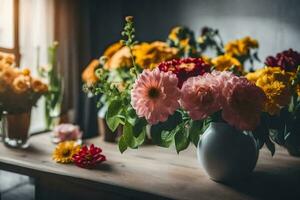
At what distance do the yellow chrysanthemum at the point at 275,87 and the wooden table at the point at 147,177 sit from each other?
0.22 meters

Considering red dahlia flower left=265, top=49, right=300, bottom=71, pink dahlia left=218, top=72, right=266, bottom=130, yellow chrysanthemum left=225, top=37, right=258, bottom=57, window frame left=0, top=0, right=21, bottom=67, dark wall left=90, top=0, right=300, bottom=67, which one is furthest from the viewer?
dark wall left=90, top=0, right=300, bottom=67

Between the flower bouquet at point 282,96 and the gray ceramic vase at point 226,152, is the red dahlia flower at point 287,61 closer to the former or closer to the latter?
the flower bouquet at point 282,96

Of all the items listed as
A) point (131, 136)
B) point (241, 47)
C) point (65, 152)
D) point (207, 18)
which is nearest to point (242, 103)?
point (131, 136)

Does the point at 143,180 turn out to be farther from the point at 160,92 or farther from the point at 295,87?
the point at 295,87

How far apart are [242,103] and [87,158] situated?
0.54 metres

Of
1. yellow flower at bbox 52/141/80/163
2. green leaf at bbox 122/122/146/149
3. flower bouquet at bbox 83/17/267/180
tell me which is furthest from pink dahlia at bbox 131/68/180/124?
yellow flower at bbox 52/141/80/163

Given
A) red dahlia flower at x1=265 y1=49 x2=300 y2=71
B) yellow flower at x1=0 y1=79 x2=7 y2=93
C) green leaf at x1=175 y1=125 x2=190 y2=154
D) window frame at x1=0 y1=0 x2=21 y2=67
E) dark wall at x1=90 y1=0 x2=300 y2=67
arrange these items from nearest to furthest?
green leaf at x1=175 y1=125 x2=190 y2=154
red dahlia flower at x1=265 y1=49 x2=300 y2=71
yellow flower at x1=0 y1=79 x2=7 y2=93
window frame at x1=0 y1=0 x2=21 y2=67
dark wall at x1=90 y1=0 x2=300 y2=67

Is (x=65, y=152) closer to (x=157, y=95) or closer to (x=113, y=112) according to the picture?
(x=113, y=112)

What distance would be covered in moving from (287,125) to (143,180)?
442 millimetres

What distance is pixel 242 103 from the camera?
90cm

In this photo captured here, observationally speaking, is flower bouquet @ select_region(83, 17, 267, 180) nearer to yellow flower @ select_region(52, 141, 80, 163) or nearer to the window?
yellow flower @ select_region(52, 141, 80, 163)

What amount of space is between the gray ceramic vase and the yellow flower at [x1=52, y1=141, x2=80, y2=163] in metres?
0.45

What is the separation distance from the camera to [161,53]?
1.42 m

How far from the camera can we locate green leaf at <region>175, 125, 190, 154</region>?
998mm
